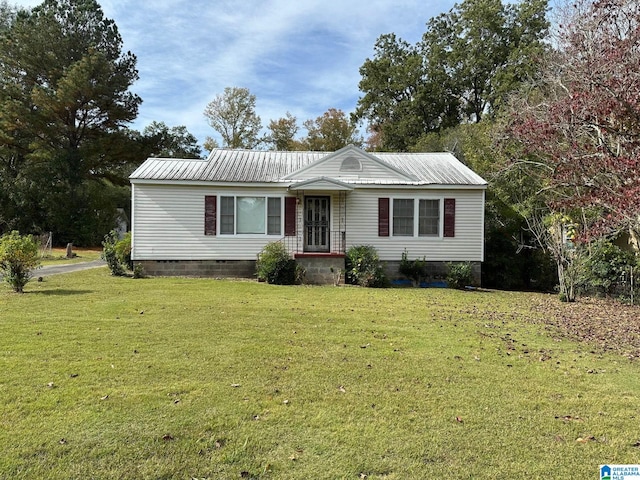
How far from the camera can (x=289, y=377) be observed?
455 centimetres

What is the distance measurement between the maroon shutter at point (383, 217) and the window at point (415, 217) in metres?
0.24

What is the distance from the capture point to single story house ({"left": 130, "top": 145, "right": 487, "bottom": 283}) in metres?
13.5

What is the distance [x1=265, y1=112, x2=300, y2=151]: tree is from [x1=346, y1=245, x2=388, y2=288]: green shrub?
28942mm

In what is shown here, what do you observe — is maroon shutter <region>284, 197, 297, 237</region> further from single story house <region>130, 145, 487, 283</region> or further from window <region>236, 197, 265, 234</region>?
window <region>236, 197, 265, 234</region>

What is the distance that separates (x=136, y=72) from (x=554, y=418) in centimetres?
3495

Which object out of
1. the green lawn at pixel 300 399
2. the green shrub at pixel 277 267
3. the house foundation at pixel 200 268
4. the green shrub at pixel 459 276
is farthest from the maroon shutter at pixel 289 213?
the green lawn at pixel 300 399

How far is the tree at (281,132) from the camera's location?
40625 millimetres

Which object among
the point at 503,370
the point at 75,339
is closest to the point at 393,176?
the point at 503,370

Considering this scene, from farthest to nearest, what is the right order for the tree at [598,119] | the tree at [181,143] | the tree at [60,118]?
the tree at [181,143], the tree at [60,118], the tree at [598,119]

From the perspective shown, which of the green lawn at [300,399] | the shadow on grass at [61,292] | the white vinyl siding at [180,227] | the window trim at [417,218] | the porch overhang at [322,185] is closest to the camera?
the green lawn at [300,399]

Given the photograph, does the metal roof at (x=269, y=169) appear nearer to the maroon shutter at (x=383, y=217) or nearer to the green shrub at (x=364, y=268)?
the maroon shutter at (x=383, y=217)

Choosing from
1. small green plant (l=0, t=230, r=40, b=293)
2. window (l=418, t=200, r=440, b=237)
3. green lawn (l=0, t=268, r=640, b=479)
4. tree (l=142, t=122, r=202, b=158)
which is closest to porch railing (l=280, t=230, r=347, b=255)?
window (l=418, t=200, r=440, b=237)

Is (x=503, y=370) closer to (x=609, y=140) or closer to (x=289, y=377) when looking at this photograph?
(x=289, y=377)

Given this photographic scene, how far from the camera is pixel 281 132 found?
Answer: 134 ft
